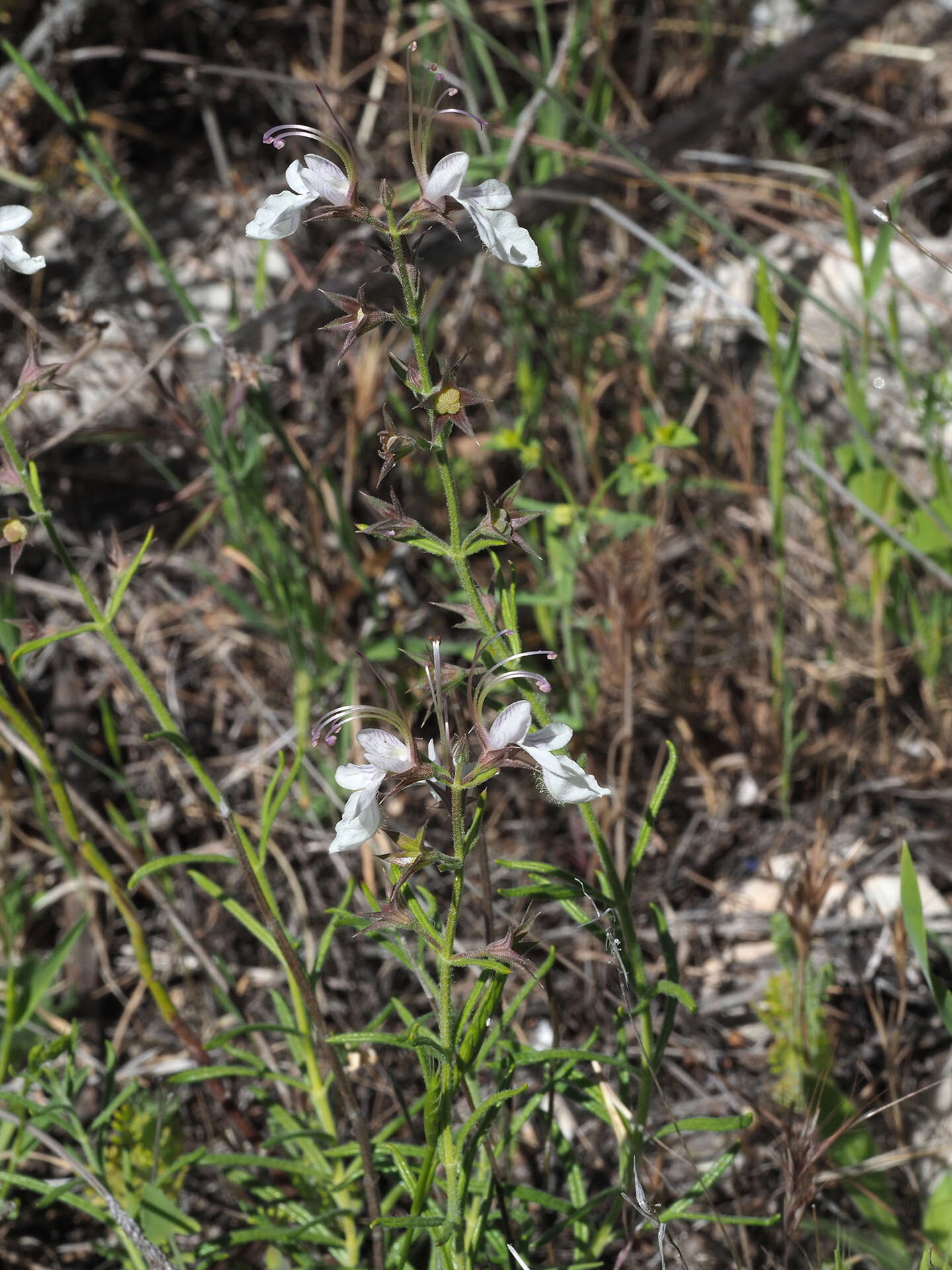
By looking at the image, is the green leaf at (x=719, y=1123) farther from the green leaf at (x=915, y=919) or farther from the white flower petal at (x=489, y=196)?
the white flower petal at (x=489, y=196)

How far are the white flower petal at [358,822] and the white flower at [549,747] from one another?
16cm

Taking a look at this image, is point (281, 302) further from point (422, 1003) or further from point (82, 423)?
Answer: point (422, 1003)

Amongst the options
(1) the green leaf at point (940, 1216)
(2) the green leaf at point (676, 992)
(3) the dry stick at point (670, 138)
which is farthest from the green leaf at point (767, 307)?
(1) the green leaf at point (940, 1216)

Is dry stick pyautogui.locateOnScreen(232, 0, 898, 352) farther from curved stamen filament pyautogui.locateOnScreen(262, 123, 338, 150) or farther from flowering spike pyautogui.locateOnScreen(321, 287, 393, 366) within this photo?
flowering spike pyautogui.locateOnScreen(321, 287, 393, 366)

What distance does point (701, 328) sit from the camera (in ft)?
11.6

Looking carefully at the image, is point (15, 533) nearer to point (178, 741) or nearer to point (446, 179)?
point (178, 741)

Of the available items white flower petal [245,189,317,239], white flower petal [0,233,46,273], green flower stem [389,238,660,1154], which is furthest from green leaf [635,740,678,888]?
white flower petal [0,233,46,273]

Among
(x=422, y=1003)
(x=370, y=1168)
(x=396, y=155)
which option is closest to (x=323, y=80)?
(x=396, y=155)

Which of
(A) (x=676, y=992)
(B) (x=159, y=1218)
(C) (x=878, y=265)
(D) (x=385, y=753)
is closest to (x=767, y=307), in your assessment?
(C) (x=878, y=265)

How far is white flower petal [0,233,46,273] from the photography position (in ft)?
4.91

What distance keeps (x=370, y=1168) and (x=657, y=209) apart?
3.33m

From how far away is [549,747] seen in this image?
1291 millimetres

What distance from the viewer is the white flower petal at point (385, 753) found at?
129cm

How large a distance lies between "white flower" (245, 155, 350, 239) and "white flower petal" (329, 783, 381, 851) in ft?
2.29
